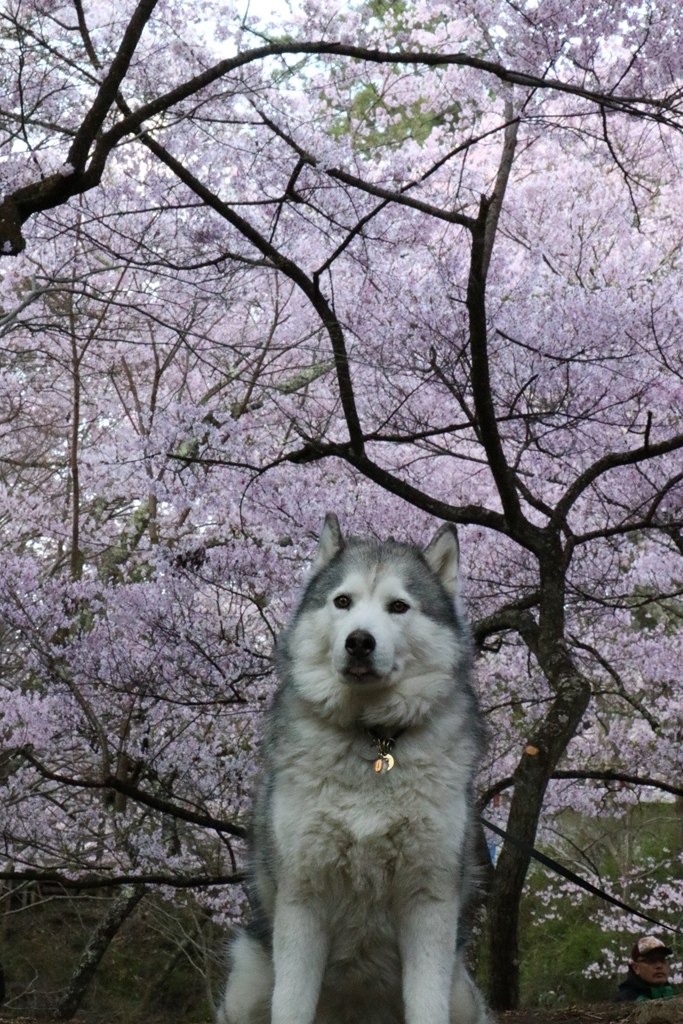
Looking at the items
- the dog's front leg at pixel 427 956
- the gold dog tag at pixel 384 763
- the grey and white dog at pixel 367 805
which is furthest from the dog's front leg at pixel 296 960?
the gold dog tag at pixel 384 763

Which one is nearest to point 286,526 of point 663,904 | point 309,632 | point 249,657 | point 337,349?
point 249,657

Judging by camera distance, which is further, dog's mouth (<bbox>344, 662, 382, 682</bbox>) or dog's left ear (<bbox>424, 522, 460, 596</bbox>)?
dog's left ear (<bbox>424, 522, 460, 596</bbox>)

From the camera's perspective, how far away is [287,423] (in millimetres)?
11258

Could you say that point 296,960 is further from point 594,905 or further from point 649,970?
point 594,905

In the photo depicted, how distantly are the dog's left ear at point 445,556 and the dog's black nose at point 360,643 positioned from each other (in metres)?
0.49

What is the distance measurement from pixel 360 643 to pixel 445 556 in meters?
0.57

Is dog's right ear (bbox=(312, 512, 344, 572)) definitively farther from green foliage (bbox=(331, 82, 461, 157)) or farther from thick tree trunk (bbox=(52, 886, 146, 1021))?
green foliage (bbox=(331, 82, 461, 157))

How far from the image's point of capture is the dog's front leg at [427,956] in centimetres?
323

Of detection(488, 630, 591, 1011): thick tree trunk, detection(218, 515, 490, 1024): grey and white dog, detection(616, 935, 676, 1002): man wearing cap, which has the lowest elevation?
detection(218, 515, 490, 1024): grey and white dog

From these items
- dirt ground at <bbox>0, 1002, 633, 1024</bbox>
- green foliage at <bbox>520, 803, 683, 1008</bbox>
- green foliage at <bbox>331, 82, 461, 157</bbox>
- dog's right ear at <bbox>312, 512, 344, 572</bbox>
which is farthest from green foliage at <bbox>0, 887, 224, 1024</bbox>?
green foliage at <bbox>331, 82, 461, 157</bbox>

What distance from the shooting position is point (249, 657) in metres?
8.83

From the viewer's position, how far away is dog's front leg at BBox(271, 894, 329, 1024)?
325 centimetres

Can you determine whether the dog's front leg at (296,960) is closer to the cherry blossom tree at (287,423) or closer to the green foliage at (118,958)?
the cherry blossom tree at (287,423)

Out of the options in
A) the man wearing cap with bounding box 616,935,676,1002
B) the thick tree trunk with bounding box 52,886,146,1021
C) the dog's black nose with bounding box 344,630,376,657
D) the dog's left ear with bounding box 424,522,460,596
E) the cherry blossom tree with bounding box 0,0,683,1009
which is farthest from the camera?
the thick tree trunk with bounding box 52,886,146,1021
